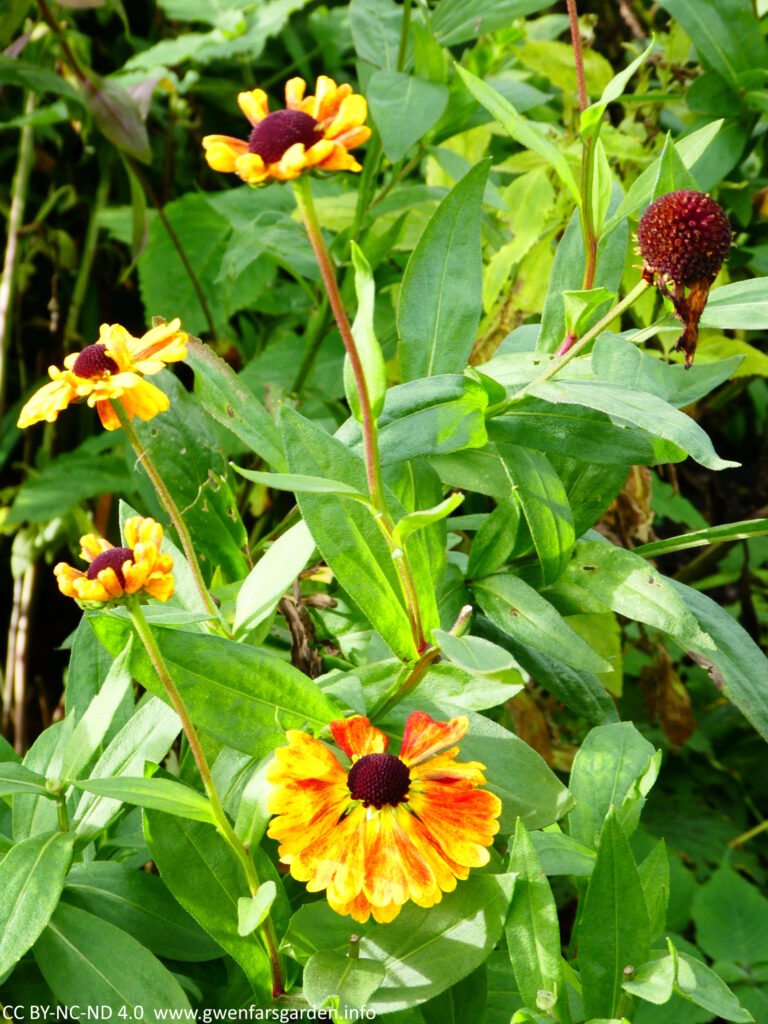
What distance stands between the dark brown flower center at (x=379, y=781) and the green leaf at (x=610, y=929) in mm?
86

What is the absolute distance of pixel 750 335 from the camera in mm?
1108

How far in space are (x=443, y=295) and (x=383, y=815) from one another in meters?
0.25

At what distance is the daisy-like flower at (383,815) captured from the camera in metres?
0.41

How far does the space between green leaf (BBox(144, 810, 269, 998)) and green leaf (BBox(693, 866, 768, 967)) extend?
73cm

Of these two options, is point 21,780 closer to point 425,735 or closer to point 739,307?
point 425,735

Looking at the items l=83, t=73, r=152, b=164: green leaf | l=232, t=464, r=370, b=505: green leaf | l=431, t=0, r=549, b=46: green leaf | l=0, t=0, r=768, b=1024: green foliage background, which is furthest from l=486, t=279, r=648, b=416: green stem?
l=83, t=73, r=152, b=164: green leaf

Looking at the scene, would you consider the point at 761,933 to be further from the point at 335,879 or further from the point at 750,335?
the point at 335,879

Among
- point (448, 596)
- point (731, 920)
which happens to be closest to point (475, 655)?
point (448, 596)

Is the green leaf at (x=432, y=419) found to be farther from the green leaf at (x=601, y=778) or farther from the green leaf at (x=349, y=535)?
the green leaf at (x=601, y=778)

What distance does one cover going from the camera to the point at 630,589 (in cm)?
49

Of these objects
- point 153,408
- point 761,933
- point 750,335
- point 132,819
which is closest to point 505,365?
point 153,408

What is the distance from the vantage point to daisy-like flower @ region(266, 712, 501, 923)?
16.2 inches

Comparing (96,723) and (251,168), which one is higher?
(251,168)


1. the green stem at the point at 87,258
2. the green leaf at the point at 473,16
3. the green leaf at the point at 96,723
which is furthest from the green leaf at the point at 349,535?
the green stem at the point at 87,258
